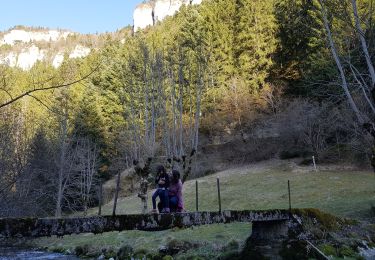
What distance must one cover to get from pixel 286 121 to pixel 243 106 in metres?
5.28

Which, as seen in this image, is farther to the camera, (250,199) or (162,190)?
(250,199)

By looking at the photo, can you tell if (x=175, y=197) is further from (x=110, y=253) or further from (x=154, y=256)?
(x=110, y=253)

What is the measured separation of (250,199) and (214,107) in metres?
15.1

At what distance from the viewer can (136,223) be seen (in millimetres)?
6746

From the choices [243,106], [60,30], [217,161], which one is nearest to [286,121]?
[243,106]

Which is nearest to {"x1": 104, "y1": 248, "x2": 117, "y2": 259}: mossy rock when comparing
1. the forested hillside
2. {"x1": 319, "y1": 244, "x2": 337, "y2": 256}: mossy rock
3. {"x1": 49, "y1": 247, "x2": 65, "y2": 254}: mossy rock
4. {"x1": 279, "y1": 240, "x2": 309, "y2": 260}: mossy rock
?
{"x1": 49, "y1": 247, "x2": 65, "y2": 254}: mossy rock

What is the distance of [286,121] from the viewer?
2964cm

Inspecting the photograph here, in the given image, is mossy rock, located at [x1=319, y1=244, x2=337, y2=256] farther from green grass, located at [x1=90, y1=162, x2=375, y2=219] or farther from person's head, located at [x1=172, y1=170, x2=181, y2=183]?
green grass, located at [x1=90, y1=162, x2=375, y2=219]

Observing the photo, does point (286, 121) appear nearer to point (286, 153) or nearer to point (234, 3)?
point (286, 153)

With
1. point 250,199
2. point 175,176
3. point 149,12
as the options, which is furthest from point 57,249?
point 149,12

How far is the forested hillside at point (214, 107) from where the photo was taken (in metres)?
24.1

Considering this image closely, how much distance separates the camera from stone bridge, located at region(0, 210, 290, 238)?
529 centimetres

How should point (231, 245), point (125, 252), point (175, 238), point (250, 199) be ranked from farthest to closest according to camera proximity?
point (250, 199) < point (125, 252) < point (175, 238) < point (231, 245)

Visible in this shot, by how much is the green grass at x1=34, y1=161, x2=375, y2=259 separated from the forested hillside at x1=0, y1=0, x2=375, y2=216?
2676 millimetres
